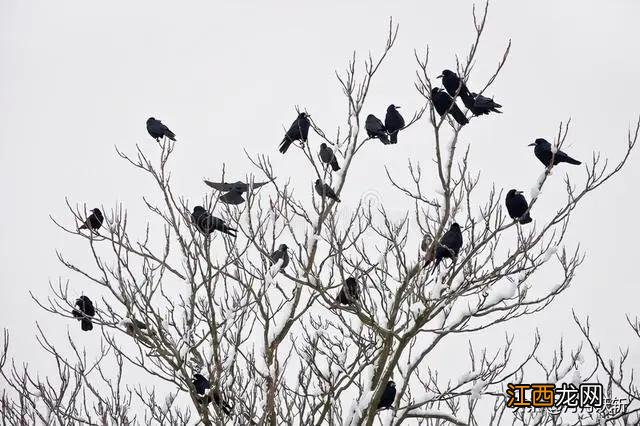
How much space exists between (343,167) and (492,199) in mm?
1754

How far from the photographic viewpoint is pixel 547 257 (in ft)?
13.9

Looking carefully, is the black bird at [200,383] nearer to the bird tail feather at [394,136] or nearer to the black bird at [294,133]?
the black bird at [294,133]

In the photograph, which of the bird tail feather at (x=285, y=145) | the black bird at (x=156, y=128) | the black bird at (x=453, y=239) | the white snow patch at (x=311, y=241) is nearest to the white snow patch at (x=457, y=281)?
the black bird at (x=453, y=239)

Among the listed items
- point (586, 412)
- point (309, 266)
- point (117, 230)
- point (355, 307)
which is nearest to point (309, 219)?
point (309, 266)

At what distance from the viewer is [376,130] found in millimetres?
5949

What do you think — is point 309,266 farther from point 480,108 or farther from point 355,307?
point 480,108

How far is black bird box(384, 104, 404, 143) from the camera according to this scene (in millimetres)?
5980

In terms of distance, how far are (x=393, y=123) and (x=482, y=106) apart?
61.1 inches

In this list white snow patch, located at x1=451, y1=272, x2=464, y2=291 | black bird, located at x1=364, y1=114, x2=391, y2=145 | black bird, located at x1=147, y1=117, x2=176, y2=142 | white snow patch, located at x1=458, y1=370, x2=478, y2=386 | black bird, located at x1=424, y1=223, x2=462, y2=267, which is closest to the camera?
white snow patch, located at x1=451, y1=272, x2=464, y2=291

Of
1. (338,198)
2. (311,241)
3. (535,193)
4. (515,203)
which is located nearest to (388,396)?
(311,241)

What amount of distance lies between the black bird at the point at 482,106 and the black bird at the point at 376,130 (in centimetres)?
132

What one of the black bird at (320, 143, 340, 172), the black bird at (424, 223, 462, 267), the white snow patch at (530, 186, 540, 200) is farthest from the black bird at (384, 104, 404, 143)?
the white snow patch at (530, 186, 540, 200)

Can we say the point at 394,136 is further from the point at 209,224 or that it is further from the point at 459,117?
the point at 209,224

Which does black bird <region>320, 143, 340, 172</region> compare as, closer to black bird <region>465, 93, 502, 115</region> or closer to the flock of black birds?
the flock of black birds
